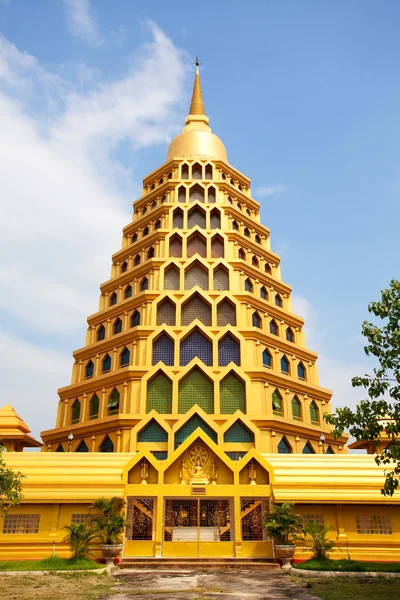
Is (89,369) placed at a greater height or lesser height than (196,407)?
greater

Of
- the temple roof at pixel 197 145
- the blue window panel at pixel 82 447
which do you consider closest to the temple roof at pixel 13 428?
the blue window panel at pixel 82 447

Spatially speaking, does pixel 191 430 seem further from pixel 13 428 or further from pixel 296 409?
pixel 13 428

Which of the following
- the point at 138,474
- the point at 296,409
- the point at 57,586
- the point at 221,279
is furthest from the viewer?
the point at 221,279

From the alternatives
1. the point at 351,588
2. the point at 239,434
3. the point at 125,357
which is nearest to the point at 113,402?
the point at 125,357

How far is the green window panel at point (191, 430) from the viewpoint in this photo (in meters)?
26.2

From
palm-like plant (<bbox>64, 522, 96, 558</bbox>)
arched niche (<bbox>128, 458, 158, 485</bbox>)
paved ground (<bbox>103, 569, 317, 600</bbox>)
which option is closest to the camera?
paved ground (<bbox>103, 569, 317, 600</bbox>)

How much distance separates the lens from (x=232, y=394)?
28.8m

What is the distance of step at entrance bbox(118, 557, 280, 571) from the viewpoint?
20617 millimetres

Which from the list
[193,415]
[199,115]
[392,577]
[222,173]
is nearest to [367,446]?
[193,415]

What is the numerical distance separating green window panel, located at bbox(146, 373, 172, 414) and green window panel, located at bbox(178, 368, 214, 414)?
2.13 feet

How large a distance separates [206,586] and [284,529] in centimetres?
543

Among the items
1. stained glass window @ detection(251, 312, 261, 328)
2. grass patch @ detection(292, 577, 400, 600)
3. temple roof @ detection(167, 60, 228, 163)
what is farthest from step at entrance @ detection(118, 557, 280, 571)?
temple roof @ detection(167, 60, 228, 163)

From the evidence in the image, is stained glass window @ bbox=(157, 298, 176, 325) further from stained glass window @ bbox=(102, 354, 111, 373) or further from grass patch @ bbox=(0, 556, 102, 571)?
grass patch @ bbox=(0, 556, 102, 571)

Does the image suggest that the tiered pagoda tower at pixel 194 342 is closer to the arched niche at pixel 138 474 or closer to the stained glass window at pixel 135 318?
the stained glass window at pixel 135 318
